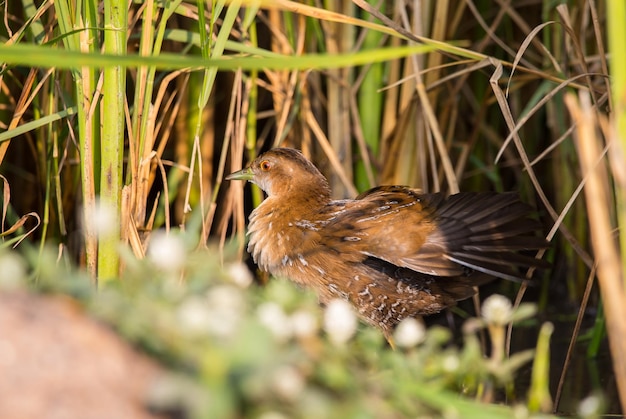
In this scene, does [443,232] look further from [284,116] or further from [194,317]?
[194,317]

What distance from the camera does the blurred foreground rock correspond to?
1283 millimetres

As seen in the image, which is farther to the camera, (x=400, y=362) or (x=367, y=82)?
(x=367, y=82)

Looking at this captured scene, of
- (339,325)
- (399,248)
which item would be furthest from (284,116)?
(339,325)

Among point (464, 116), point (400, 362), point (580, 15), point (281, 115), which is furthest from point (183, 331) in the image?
point (464, 116)

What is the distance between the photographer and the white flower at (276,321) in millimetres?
1407

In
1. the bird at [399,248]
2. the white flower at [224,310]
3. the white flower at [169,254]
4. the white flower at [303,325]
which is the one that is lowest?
the bird at [399,248]

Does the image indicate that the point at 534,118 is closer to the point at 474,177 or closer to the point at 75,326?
the point at 474,177

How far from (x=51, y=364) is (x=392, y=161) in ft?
9.62

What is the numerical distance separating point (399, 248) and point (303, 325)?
6.52ft

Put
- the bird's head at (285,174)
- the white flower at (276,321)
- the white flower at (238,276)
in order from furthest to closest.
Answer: the bird's head at (285,174), the white flower at (238,276), the white flower at (276,321)

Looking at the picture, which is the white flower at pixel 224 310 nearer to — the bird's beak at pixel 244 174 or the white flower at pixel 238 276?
the white flower at pixel 238 276

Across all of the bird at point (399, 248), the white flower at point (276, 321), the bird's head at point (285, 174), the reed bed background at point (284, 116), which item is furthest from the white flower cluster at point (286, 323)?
the bird's head at point (285, 174)

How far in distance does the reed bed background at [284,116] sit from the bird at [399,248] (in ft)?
0.55

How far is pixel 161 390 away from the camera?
121 cm
